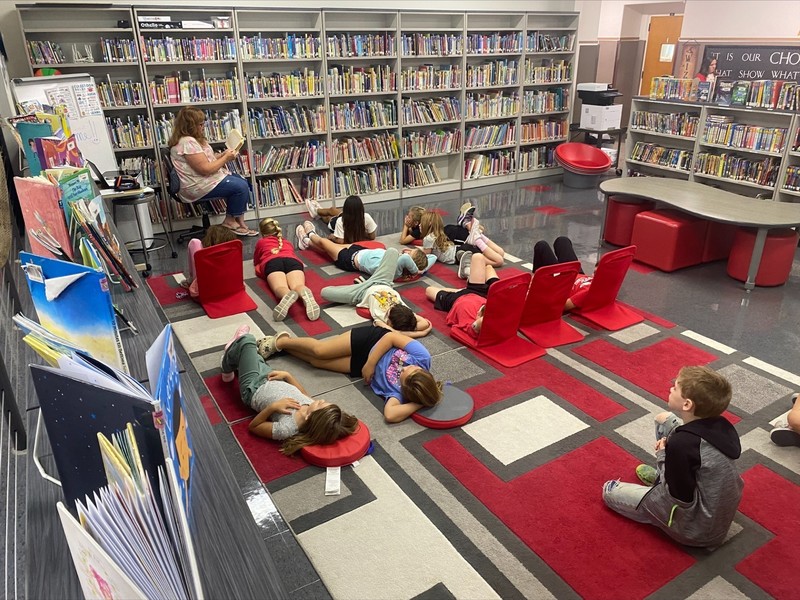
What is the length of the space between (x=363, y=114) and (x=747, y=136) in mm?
4443

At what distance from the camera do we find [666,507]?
2.45 m

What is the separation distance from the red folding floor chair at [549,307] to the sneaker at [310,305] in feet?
5.09

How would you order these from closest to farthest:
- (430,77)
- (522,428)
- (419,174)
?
1. (522,428)
2. (430,77)
3. (419,174)

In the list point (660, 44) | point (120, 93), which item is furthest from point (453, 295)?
point (660, 44)

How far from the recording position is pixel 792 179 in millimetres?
6184

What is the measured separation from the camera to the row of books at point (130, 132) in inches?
233

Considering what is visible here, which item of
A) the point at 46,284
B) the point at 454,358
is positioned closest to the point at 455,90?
the point at 454,358

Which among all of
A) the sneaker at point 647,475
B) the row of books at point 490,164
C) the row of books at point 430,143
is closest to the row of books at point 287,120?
the row of books at point 430,143

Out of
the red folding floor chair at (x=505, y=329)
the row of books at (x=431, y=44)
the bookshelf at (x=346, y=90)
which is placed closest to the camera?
the red folding floor chair at (x=505, y=329)

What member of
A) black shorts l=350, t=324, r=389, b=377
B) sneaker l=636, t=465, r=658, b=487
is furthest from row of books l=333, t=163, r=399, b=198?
sneaker l=636, t=465, r=658, b=487

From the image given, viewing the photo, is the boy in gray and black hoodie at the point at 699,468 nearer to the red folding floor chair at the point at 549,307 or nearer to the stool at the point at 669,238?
the red folding floor chair at the point at 549,307

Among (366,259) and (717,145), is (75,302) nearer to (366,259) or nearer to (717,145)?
(366,259)

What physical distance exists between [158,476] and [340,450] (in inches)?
75.8

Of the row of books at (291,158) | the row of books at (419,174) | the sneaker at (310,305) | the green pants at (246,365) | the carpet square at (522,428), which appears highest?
the row of books at (291,158)
